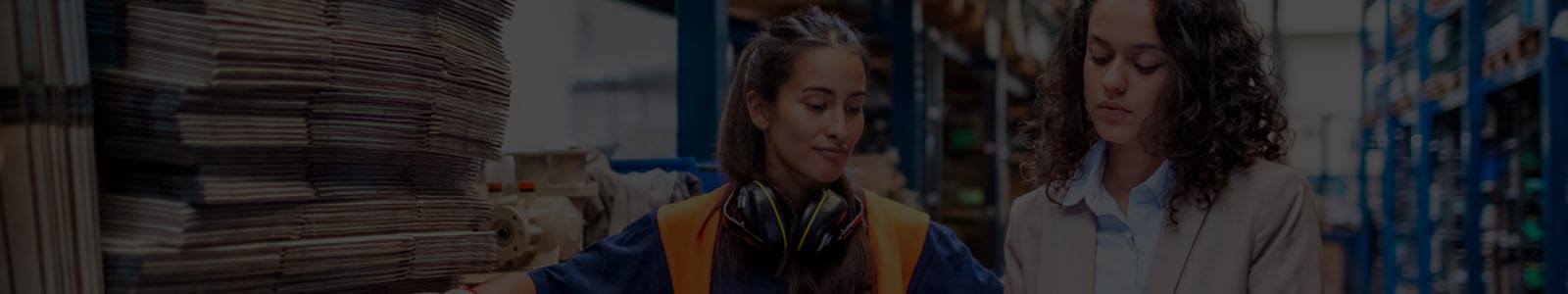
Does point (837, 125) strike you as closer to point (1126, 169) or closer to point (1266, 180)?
point (1126, 169)

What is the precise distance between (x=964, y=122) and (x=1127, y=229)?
9581 mm

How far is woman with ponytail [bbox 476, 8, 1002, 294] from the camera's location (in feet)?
6.84

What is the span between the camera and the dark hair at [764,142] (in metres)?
2.11

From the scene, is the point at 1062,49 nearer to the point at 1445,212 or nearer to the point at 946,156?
the point at 1445,212

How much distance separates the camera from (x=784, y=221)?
2086 mm

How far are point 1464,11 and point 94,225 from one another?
5903 millimetres

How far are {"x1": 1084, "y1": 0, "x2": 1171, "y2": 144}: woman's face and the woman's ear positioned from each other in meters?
0.66

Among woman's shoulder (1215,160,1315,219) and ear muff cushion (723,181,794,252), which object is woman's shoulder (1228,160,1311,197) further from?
ear muff cushion (723,181,794,252)

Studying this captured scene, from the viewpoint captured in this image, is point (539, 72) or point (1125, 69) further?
point (539, 72)

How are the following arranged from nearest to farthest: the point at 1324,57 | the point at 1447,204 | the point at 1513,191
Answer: the point at 1513,191 < the point at 1447,204 < the point at 1324,57

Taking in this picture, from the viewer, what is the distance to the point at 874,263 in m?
2.16

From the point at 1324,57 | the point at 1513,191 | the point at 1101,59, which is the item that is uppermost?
the point at 1324,57

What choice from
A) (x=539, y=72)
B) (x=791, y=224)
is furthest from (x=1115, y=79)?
(x=539, y=72)

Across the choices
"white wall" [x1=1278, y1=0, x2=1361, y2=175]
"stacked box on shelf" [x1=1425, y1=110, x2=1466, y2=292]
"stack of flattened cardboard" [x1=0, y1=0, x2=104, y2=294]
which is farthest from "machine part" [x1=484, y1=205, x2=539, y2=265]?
"white wall" [x1=1278, y1=0, x2=1361, y2=175]
